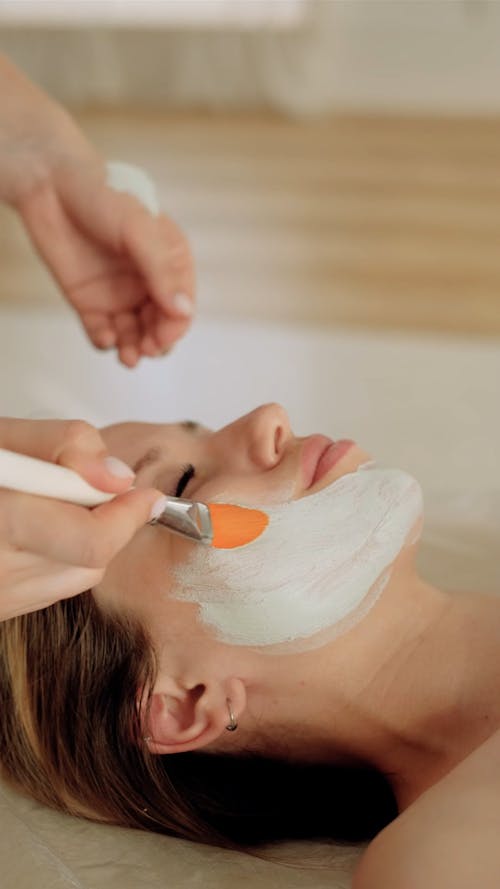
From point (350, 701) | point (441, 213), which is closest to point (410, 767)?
point (350, 701)

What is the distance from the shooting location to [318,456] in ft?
4.51

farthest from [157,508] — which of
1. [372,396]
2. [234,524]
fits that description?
[372,396]

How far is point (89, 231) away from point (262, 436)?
1.54 ft

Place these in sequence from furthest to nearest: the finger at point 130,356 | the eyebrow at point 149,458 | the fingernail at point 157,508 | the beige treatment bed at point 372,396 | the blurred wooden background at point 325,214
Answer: the blurred wooden background at point 325,214
the beige treatment bed at point 372,396
the finger at point 130,356
the eyebrow at point 149,458
the fingernail at point 157,508

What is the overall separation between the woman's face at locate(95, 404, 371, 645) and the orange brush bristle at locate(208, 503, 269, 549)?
4 centimetres

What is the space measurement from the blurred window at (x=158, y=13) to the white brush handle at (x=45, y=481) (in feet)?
9.82

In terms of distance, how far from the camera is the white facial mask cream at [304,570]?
1.27 m

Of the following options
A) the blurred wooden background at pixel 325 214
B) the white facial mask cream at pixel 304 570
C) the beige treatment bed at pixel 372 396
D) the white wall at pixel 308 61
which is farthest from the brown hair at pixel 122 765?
the white wall at pixel 308 61

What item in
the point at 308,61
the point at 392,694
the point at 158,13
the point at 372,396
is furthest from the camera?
the point at 158,13

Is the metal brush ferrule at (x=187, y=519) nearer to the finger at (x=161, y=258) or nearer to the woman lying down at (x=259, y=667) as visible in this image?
the woman lying down at (x=259, y=667)

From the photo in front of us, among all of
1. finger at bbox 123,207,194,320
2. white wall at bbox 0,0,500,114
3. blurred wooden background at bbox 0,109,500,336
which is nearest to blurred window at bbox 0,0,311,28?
white wall at bbox 0,0,500,114

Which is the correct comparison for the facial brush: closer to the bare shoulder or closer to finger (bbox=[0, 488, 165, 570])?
finger (bbox=[0, 488, 165, 570])

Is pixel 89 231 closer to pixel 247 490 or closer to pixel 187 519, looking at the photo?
pixel 247 490

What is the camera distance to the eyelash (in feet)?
4.42
